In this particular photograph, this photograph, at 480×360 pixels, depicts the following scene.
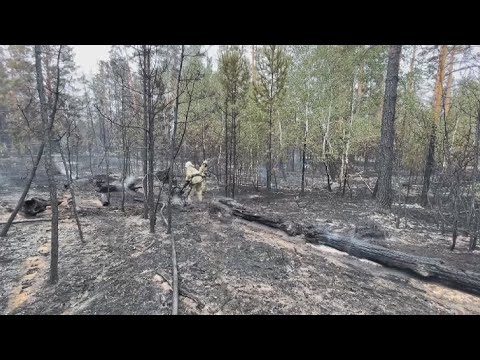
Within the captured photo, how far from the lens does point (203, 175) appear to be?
13.6 m

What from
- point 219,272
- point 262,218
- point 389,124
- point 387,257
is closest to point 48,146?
point 219,272

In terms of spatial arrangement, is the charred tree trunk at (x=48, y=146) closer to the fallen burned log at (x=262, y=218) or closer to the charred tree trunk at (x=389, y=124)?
the fallen burned log at (x=262, y=218)

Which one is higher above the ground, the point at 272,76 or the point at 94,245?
the point at 272,76

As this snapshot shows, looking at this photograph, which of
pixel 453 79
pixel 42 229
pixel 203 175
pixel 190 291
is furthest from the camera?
pixel 453 79

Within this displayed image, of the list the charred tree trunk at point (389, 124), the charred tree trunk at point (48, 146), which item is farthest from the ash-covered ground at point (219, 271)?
the charred tree trunk at point (389, 124)

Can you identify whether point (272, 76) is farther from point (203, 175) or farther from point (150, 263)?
point (150, 263)

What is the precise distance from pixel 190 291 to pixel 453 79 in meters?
22.1

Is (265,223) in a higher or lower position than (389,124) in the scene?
lower

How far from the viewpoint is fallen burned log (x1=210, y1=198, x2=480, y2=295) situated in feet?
18.6

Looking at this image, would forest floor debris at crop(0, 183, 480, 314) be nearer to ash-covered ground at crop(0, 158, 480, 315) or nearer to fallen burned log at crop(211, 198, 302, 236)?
ash-covered ground at crop(0, 158, 480, 315)

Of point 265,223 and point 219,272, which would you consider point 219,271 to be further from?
point 265,223

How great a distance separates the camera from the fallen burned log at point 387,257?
5664mm

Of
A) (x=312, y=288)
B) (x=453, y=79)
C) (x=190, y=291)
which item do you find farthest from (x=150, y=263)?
(x=453, y=79)

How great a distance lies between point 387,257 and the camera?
22.2 feet
